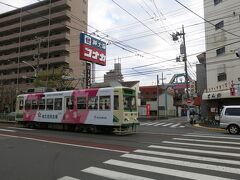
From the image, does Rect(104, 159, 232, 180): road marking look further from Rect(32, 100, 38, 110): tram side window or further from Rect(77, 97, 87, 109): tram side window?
Rect(32, 100, 38, 110): tram side window

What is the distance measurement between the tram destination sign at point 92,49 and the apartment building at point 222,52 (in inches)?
458

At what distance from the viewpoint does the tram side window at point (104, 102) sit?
770 inches

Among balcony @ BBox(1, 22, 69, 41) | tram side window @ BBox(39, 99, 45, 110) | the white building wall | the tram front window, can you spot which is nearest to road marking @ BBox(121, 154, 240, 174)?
the tram front window

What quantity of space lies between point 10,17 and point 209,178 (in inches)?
3106

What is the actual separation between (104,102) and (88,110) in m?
1.68

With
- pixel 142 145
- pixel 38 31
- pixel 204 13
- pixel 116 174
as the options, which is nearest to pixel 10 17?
pixel 38 31

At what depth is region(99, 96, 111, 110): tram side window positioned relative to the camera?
19.5 metres

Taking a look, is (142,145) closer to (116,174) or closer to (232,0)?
(116,174)

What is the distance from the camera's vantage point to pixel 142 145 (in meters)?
14.3

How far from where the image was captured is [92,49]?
32.0 metres

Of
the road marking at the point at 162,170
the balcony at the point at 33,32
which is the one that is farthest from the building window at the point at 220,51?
the balcony at the point at 33,32

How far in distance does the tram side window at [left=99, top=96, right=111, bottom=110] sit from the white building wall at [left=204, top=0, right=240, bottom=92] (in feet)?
48.2

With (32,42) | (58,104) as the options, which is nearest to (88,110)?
(58,104)

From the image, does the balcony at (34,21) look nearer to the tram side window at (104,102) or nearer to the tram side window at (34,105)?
the tram side window at (34,105)
